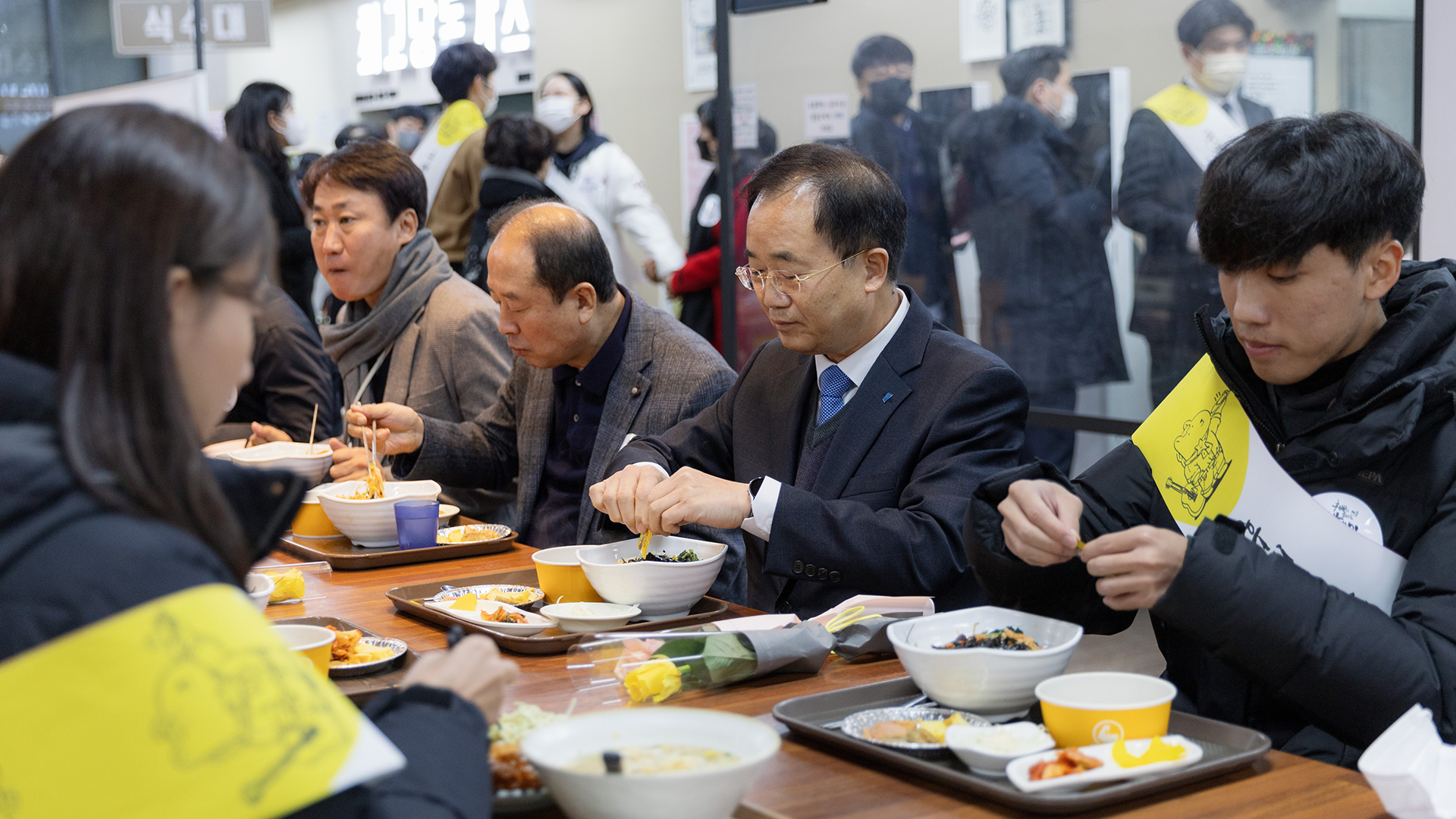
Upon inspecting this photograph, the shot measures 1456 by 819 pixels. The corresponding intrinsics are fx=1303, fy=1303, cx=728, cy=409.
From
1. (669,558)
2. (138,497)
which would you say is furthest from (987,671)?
(138,497)

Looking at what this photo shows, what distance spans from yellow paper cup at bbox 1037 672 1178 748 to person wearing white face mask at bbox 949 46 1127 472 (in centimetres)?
304

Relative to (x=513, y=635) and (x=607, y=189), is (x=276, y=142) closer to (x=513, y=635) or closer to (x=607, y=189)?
(x=607, y=189)

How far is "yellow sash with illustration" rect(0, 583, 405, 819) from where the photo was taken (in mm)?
817

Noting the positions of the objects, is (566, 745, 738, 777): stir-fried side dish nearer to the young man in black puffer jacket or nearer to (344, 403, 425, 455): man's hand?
the young man in black puffer jacket

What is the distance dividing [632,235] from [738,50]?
100 centimetres

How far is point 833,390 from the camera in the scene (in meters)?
2.29

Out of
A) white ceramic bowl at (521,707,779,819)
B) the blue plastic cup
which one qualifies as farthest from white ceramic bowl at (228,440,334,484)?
white ceramic bowl at (521,707,779,819)

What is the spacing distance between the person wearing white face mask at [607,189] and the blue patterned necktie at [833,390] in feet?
11.1

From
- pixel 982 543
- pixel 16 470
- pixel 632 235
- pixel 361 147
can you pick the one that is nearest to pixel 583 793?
pixel 16 470

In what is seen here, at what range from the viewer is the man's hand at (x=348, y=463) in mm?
2848

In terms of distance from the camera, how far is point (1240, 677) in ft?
5.33

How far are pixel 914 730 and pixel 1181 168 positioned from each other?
308 centimetres

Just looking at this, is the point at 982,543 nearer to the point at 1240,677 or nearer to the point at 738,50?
the point at 1240,677

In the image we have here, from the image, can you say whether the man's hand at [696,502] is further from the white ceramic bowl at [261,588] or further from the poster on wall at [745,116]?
the poster on wall at [745,116]
